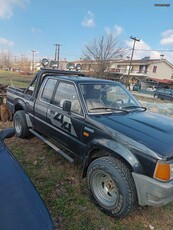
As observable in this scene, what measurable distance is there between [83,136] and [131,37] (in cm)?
3704

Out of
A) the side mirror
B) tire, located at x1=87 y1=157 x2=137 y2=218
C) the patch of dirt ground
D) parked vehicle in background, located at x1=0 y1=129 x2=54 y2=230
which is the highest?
the side mirror

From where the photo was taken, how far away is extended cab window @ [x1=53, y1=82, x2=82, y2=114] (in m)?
3.44

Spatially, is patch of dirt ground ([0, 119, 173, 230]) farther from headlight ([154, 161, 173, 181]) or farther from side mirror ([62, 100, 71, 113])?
side mirror ([62, 100, 71, 113])

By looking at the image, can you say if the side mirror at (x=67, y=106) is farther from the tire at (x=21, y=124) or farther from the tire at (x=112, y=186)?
the tire at (x=21, y=124)

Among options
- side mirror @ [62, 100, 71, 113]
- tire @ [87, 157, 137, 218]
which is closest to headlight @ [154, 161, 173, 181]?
tire @ [87, 157, 137, 218]

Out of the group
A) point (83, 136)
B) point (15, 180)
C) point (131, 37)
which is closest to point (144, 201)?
point (83, 136)

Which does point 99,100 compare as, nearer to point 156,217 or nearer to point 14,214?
point 156,217

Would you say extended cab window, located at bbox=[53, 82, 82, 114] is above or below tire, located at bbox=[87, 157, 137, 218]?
above

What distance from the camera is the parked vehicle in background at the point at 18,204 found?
4.79ft

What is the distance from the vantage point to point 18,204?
164 centimetres

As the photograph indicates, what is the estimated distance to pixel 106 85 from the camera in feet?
13.1

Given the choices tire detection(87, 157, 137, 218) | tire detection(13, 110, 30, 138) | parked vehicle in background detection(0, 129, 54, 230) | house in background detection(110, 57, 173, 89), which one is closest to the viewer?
parked vehicle in background detection(0, 129, 54, 230)

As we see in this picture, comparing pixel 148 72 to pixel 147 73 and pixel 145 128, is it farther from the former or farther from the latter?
pixel 145 128

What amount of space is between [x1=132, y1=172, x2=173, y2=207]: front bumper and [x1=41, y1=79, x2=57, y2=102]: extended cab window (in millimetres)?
2492
